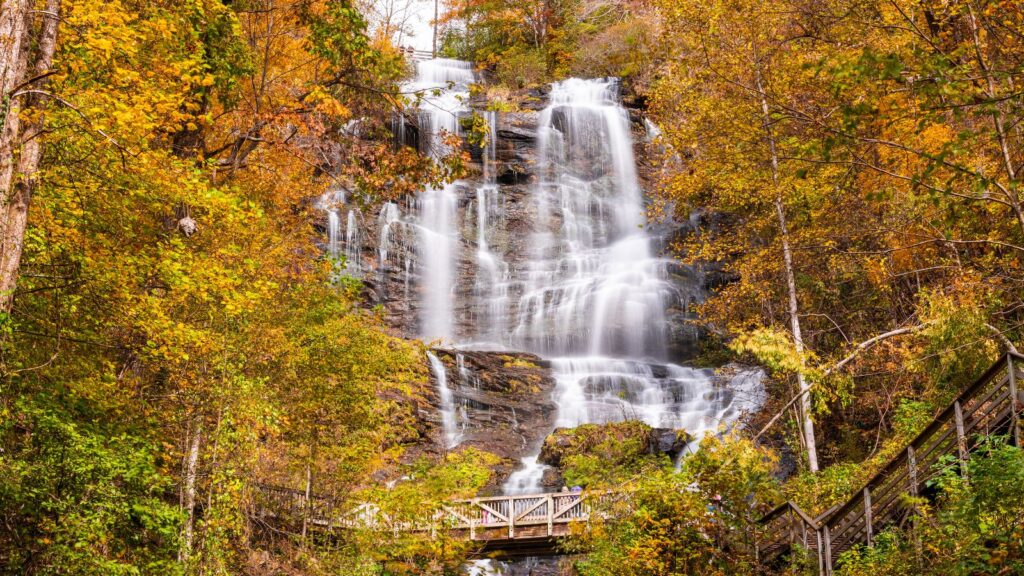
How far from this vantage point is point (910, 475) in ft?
28.3

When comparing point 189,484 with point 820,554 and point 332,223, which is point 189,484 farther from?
point 332,223

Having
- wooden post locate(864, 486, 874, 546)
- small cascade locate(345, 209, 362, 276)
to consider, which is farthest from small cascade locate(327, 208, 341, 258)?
wooden post locate(864, 486, 874, 546)

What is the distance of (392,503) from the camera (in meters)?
14.2

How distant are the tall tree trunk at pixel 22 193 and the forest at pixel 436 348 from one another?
0.05m

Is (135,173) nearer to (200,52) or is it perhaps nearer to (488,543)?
(200,52)

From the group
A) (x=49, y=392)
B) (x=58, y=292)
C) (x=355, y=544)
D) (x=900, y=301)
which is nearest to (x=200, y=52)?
(x=58, y=292)

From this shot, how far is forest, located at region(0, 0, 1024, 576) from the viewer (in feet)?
28.0

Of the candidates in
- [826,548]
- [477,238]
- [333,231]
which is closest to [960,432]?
[826,548]

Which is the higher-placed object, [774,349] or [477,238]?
[477,238]

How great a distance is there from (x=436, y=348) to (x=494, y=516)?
544 inches

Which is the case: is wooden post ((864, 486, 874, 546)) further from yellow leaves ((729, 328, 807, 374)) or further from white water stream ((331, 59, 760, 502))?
white water stream ((331, 59, 760, 502))

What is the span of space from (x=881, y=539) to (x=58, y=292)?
10238 mm

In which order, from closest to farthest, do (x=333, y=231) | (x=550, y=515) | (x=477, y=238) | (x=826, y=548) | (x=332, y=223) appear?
1. (x=826, y=548)
2. (x=550, y=515)
3. (x=333, y=231)
4. (x=332, y=223)
5. (x=477, y=238)

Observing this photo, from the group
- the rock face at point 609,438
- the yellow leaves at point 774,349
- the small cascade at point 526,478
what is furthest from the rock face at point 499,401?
the yellow leaves at point 774,349
